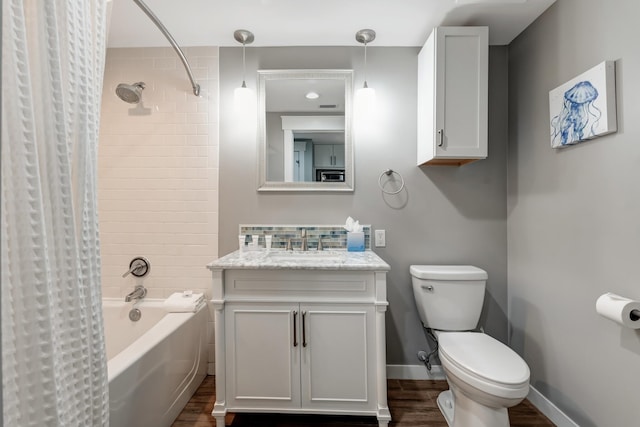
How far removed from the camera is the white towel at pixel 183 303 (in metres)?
1.88

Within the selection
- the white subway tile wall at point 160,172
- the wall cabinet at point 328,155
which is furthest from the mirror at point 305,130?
the white subway tile wall at point 160,172

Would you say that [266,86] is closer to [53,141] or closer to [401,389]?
[53,141]

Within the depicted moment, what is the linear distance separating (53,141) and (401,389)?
213 centimetres

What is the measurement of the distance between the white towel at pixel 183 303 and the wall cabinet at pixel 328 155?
121cm

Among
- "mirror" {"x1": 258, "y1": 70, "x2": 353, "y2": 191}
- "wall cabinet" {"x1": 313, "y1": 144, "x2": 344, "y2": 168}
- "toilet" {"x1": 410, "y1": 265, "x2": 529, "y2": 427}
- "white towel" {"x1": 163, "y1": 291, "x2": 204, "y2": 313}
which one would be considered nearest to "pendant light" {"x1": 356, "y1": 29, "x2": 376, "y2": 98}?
"mirror" {"x1": 258, "y1": 70, "x2": 353, "y2": 191}

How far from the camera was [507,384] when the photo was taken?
3.92 ft

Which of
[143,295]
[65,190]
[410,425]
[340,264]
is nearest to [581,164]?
[340,264]

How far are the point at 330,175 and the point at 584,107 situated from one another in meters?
1.37

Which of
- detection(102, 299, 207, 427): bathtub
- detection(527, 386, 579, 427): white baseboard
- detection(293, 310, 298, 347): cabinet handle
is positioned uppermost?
detection(293, 310, 298, 347): cabinet handle

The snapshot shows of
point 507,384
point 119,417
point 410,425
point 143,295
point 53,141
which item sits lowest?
point 410,425

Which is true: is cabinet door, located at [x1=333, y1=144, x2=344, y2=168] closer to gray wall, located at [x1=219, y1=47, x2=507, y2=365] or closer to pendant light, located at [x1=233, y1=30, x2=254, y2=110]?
gray wall, located at [x1=219, y1=47, x2=507, y2=365]

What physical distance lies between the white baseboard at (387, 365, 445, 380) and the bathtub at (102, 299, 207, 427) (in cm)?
130

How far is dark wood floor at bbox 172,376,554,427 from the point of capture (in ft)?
5.23

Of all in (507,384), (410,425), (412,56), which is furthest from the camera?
(412,56)
